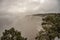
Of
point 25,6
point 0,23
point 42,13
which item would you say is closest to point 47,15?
point 42,13

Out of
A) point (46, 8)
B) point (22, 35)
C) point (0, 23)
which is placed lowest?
point (22, 35)

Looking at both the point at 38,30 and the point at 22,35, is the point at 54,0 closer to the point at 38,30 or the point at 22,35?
the point at 38,30

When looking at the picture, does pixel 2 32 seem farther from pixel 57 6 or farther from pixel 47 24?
pixel 57 6

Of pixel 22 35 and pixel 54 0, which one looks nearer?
pixel 22 35

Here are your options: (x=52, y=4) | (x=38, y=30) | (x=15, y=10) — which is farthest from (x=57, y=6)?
(x=15, y=10)

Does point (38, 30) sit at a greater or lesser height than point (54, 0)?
lesser

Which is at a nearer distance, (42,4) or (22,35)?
(22,35)
